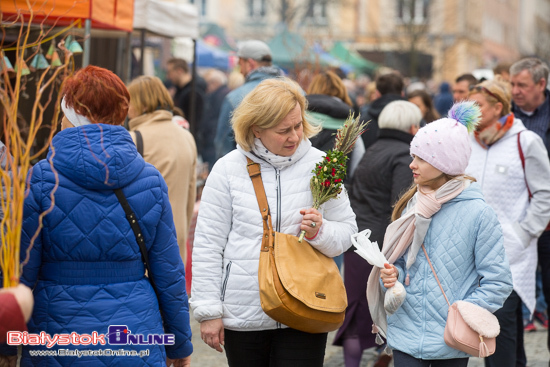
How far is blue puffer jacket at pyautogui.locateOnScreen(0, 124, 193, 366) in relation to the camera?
125 inches

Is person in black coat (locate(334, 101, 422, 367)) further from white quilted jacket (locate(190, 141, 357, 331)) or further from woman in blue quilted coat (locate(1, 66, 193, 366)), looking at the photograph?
woman in blue quilted coat (locate(1, 66, 193, 366))

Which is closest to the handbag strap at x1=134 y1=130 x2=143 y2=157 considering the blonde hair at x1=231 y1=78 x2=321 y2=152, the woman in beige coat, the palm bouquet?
the woman in beige coat

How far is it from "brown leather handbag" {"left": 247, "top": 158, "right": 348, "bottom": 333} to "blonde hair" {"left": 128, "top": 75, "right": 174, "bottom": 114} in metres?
2.33

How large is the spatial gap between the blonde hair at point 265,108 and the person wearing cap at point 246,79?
311cm

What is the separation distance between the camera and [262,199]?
3766mm

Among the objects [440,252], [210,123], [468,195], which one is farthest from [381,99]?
[210,123]

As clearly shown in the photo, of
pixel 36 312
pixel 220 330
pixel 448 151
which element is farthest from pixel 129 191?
pixel 448 151

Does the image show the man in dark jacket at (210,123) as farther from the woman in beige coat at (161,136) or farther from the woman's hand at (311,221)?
the woman's hand at (311,221)

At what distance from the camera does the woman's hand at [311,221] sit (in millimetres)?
3709

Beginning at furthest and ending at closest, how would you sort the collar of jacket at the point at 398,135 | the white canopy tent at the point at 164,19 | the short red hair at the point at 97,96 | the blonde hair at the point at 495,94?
the white canopy tent at the point at 164,19 → the collar of jacket at the point at 398,135 → the blonde hair at the point at 495,94 → the short red hair at the point at 97,96

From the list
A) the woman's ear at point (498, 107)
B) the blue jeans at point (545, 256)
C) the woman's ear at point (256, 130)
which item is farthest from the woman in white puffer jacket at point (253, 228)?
the blue jeans at point (545, 256)

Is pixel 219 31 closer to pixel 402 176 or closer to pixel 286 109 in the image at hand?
pixel 402 176

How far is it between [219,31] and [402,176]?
22150 millimetres

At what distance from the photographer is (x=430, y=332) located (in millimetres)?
3924
